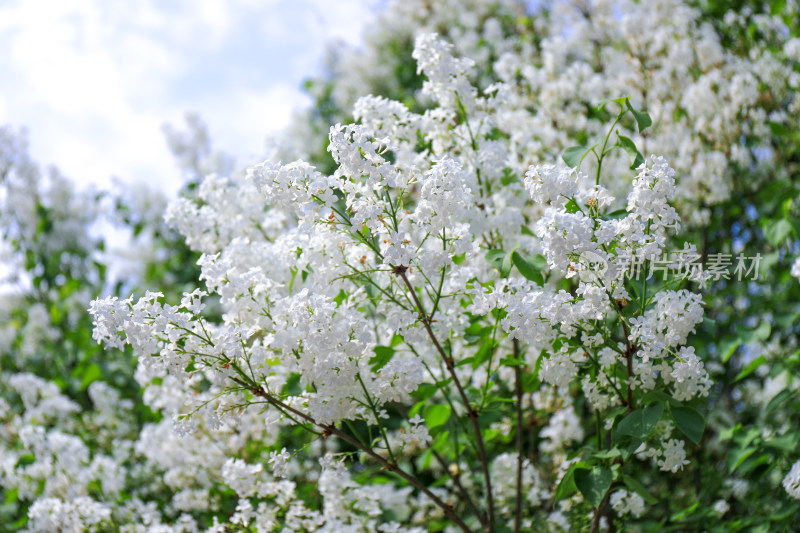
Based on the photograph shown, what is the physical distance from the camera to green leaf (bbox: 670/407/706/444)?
1889mm

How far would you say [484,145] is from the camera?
9.17ft

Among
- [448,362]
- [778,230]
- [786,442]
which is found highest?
[778,230]

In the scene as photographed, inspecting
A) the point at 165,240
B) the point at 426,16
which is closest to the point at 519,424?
the point at 165,240

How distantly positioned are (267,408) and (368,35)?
793 centimetres

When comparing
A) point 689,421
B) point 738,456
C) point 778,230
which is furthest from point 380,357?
point 778,230

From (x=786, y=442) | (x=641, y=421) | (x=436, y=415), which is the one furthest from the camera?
(x=786, y=442)

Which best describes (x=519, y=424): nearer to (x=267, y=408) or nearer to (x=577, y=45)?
(x=267, y=408)

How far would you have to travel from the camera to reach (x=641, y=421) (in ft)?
6.24

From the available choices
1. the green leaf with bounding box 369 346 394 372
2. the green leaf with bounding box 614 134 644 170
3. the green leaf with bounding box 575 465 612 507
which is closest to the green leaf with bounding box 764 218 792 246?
the green leaf with bounding box 614 134 644 170

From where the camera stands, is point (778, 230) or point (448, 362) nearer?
point (448, 362)

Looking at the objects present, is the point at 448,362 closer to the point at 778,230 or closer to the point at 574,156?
the point at 574,156

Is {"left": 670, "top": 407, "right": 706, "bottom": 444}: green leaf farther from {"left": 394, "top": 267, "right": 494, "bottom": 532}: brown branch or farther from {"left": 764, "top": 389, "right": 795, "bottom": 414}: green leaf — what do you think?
{"left": 764, "top": 389, "right": 795, "bottom": 414}: green leaf

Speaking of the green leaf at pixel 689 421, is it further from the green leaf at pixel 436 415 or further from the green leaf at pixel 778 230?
the green leaf at pixel 778 230

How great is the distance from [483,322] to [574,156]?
972mm
